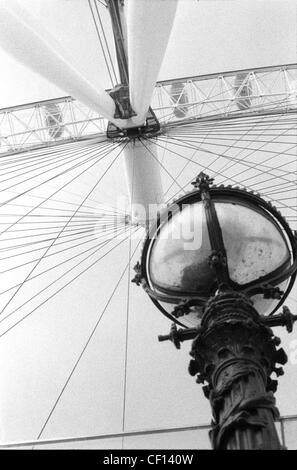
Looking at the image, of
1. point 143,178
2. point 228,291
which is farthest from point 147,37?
point 143,178

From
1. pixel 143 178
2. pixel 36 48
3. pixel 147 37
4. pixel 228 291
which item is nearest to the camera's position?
pixel 228 291

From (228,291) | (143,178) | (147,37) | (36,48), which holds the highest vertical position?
(143,178)

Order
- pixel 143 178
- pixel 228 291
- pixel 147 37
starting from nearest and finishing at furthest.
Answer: pixel 228 291 < pixel 147 37 < pixel 143 178

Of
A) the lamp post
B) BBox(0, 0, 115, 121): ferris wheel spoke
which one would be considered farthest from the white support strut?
the lamp post

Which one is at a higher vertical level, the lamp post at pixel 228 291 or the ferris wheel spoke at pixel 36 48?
the ferris wheel spoke at pixel 36 48

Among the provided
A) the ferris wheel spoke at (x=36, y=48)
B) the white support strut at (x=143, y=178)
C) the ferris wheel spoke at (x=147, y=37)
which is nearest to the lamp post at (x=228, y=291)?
the ferris wheel spoke at (x=147, y=37)

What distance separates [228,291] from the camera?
8.90 ft

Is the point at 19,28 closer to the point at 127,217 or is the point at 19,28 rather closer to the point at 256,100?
the point at 127,217

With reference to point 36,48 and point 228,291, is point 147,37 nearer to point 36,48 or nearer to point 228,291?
point 36,48

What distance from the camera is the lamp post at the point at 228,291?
6.54ft

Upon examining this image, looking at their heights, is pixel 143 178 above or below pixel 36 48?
above

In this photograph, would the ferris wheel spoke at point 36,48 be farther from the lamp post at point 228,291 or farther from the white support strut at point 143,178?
the white support strut at point 143,178

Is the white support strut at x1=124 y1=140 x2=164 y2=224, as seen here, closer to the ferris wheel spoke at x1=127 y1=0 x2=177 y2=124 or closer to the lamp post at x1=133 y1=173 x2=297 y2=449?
the ferris wheel spoke at x1=127 y1=0 x2=177 y2=124
